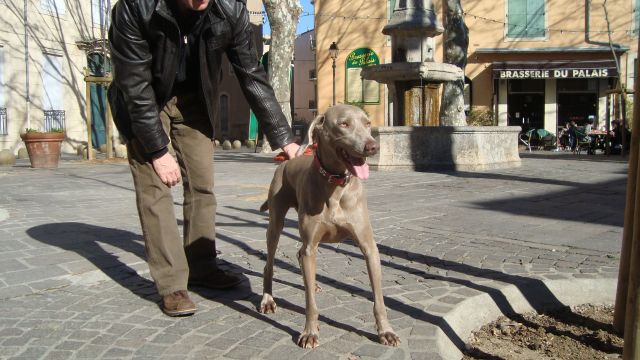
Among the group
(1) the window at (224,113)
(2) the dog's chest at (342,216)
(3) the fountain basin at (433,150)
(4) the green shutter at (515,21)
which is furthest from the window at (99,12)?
(2) the dog's chest at (342,216)

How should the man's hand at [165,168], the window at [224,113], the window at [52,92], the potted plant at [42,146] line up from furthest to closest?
1. the window at [224,113]
2. the window at [52,92]
3. the potted plant at [42,146]
4. the man's hand at [165,168]

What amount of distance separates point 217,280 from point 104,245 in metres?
1.76

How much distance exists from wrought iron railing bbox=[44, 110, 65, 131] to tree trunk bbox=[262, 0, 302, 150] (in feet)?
27.0

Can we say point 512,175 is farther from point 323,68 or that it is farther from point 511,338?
point 323,68

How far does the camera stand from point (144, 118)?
302cm

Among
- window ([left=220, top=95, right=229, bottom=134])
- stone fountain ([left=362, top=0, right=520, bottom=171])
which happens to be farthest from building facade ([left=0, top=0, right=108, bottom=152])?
stone fountain ([left=362, top=0, right=520, bottom=171])

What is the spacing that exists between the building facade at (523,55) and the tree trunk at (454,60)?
410 inches

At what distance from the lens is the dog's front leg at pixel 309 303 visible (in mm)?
2780

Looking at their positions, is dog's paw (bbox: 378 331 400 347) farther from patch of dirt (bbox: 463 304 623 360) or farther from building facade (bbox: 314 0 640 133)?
building facade (bbox: 314 0 640 133)

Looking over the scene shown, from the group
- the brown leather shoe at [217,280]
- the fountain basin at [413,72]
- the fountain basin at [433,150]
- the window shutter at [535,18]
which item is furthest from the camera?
the window shutter at [535,18]

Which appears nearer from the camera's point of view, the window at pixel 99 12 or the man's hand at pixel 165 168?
the man's hand at pixel 165 168

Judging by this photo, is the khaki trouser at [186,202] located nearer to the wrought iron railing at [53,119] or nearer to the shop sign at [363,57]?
the wrought iron railing at [53,119]

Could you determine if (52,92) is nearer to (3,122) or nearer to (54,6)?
(3,122)

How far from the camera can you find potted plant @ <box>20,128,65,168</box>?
45.9ft
